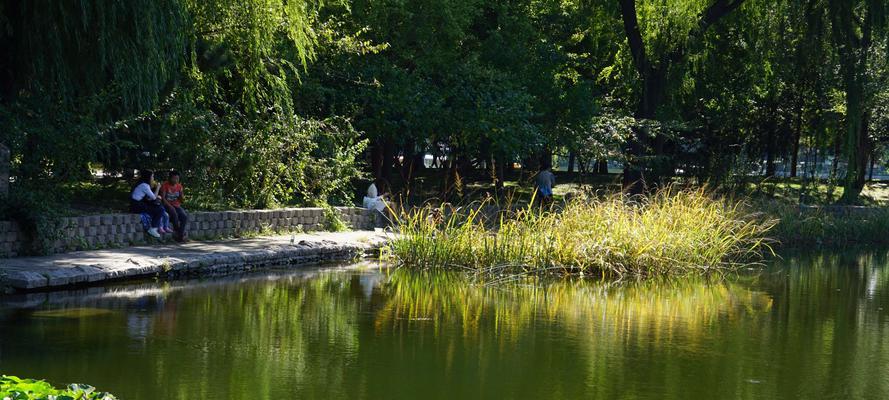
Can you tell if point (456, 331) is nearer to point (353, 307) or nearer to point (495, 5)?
point (353, 307)

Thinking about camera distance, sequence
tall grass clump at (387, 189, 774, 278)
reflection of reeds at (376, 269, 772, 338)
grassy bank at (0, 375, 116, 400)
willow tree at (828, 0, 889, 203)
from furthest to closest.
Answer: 1. willow tree at (828, 0, 889, 203)
2. tall grass clump at (387, 189, 774, 278)
3. reflection of reeds at (376, 269, 772, 338)
4. grassy bank at (0, 375, 116, 400)

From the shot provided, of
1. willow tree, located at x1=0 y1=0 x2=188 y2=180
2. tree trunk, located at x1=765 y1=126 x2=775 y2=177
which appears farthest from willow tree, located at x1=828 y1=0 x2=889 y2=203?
willow tree, located at x1=0 y1=0 x2=188 y2=180

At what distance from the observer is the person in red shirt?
18391mm

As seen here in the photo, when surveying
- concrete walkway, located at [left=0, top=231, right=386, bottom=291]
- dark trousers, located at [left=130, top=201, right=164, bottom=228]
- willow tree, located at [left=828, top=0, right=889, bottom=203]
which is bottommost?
concrete walkway, located at [left=0, top=231, right=386, bottom=291]

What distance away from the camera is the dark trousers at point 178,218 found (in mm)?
18375

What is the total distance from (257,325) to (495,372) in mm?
3314

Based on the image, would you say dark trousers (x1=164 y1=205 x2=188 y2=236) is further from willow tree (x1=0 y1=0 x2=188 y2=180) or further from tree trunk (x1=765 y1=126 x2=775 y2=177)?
tree trunk (x1=765 y1=126 x2=775 y2=177)

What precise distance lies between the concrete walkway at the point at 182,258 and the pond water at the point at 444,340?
1.00 ft

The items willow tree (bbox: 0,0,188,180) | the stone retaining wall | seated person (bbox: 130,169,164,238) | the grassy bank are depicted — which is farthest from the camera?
seated person (bbox: 130,169,164,238)

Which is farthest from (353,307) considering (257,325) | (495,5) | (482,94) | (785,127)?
(785,127)

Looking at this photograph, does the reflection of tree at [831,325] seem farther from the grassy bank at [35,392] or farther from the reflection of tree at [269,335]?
the grassy bank at [35,392]

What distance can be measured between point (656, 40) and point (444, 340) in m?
21.8

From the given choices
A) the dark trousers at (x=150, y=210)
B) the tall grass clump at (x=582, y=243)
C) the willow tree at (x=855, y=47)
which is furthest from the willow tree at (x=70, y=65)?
the willow tree at (x=855, y=47)

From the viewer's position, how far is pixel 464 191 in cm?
3294
